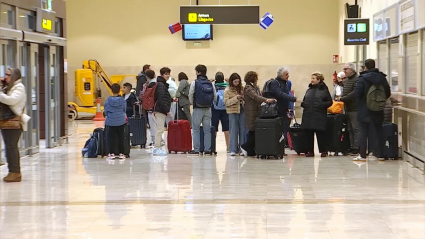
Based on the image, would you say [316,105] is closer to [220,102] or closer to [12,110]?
[220,102]

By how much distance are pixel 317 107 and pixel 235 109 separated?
1425mm

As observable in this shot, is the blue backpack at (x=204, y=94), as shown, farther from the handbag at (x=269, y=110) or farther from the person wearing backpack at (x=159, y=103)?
the handbag at (x=269, y=110)

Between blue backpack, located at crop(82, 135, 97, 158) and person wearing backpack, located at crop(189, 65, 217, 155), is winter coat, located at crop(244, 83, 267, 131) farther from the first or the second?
blue backpack, located at crop(82, 135, 97, 158)

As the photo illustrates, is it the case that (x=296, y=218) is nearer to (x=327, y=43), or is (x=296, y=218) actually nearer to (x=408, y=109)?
(x=408, y=109)

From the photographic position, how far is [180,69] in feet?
81.3

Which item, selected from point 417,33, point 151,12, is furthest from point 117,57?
point 417,33

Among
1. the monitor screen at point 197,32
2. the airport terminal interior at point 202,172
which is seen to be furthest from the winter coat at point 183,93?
the monitor screen at point 197,32

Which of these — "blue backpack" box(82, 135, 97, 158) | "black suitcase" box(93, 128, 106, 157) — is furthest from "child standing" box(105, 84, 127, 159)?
"blue backpack" box(82, 135, 97, 158)

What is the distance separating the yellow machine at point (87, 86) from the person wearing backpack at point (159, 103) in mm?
11145

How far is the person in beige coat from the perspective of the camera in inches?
377

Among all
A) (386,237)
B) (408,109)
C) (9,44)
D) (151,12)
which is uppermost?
(151,12)

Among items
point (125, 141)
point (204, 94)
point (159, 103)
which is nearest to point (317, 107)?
Answer: point (204, 94)

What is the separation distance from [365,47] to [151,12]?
355 inches

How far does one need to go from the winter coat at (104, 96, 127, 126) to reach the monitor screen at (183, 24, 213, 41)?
1259 cm
